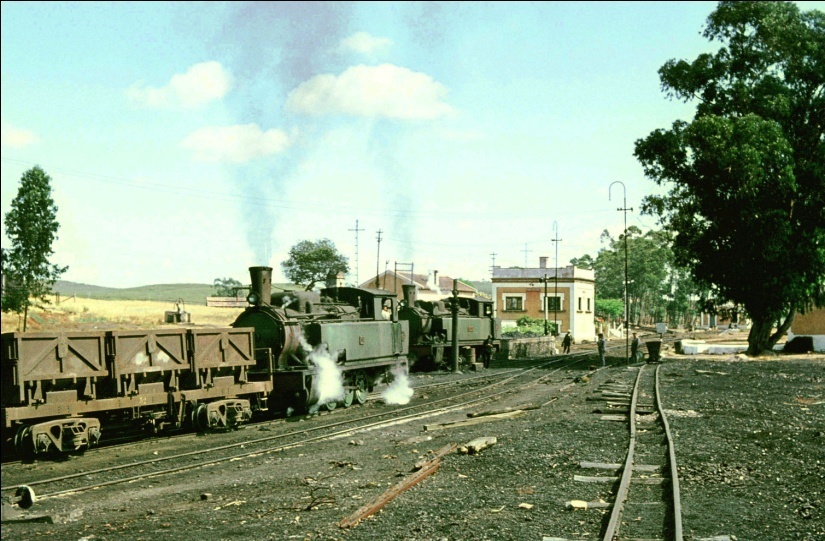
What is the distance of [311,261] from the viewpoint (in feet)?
277

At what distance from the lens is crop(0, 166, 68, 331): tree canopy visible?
38688mm

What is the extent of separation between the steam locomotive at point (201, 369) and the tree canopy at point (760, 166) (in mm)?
17741

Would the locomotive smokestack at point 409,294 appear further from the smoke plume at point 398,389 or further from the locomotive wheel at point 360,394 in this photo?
the locomotive wheel at point 360,394

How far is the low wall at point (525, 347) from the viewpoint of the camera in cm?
4538

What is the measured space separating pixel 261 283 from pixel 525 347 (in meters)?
31.9

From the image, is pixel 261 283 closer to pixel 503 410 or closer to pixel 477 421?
pixel 477 421

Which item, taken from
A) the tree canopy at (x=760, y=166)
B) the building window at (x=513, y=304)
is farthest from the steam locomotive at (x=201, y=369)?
the building window at (x=513, y=304)

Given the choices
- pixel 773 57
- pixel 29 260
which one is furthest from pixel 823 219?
pixel 29 260

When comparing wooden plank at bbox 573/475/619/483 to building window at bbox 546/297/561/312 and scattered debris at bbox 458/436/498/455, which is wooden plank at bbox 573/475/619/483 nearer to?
scattered debris at bbox 458/436/498/455

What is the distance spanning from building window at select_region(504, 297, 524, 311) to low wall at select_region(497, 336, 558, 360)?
20465 mm

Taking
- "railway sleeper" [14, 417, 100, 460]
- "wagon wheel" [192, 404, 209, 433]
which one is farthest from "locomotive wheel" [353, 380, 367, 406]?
"railway sleeper" [14, 417, 100, 460]

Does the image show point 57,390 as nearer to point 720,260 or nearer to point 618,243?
point 720,260

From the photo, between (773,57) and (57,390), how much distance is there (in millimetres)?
32737

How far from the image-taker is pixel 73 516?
8.43 meters
